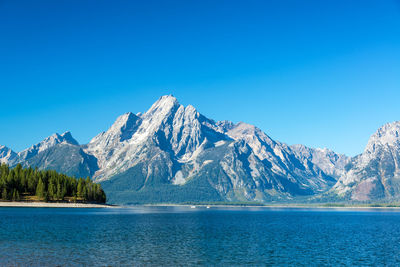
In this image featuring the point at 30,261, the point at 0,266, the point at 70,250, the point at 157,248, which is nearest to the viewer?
the point at 0,266

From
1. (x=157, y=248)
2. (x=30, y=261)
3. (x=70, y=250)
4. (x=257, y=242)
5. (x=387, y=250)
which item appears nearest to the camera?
(x=30, y=261)

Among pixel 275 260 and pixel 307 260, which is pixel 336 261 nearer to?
pixel 307 260

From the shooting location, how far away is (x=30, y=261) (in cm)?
6725

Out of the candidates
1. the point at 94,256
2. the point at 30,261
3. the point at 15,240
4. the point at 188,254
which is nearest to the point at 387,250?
the point at 188,254

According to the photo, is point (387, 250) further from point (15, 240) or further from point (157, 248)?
point (15, 240)

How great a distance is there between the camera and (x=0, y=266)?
61.9m

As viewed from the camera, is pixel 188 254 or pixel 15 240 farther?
pixel 15 240

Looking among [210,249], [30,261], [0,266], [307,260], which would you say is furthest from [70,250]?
[307,260]

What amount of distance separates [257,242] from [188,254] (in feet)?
97.2

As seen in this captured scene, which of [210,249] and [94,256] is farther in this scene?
[210,249]

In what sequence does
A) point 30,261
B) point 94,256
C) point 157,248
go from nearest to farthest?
point 30,261
point 94,256
point 157,248

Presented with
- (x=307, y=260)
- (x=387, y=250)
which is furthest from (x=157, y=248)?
(x=387, y=250)

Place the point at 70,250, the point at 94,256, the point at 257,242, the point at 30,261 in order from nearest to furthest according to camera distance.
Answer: the point at 30,261
the point at 94,256
the point at 70,250
the point at 257,242

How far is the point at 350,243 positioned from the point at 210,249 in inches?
1712
